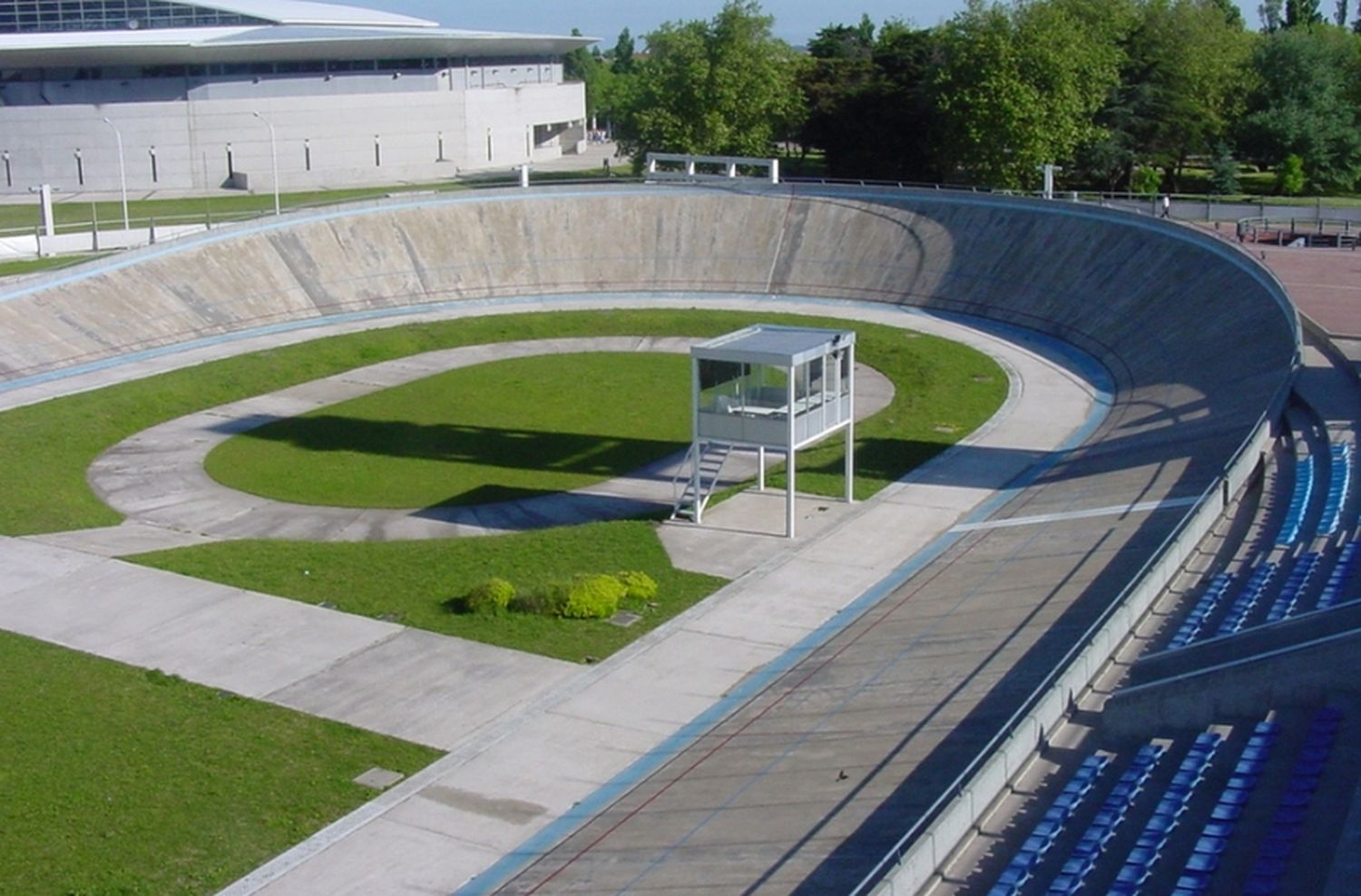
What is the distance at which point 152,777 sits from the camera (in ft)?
69.1

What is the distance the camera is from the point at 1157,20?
88.4m

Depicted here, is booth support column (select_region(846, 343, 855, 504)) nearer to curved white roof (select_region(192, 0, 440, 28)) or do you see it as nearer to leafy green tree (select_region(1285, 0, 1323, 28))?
curved white roof (select_region(192, 0, 440, 28))

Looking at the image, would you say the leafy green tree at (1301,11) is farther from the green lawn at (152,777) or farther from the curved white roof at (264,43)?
the green lawn at (152,777)

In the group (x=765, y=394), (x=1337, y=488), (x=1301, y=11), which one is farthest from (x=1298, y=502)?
(x=1301, y=11)

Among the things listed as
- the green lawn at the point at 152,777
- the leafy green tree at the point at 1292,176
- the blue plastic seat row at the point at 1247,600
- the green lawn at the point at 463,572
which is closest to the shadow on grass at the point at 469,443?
the green lawn at the point at 463,572

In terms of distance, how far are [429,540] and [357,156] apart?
71.2 metres

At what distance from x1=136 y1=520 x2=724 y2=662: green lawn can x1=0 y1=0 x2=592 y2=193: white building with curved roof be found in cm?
5909

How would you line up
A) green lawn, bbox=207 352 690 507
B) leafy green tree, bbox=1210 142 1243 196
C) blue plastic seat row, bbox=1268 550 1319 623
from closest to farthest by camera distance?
blue plastic seat row, bbox=1268 550 1319 623, green lawn, bbox=207 352 690 507, leafy green tree, bbox=1210 142 1243 196

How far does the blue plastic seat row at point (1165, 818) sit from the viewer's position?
49.0ft

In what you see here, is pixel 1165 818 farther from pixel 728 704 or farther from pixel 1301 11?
pixel 1301 11

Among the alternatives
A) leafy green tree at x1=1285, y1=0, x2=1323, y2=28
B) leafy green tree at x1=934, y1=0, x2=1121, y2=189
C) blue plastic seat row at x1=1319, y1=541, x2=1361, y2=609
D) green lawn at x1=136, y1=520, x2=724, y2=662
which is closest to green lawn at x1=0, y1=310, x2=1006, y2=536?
green lawn at x1=136, y1=520, x2=724, y2=662

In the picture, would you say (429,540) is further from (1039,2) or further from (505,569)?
(1039,2)

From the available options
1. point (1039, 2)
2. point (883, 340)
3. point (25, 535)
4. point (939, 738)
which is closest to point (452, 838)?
point (939, 738)

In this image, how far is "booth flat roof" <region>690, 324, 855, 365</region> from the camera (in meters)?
32.1
